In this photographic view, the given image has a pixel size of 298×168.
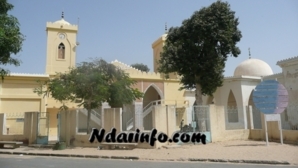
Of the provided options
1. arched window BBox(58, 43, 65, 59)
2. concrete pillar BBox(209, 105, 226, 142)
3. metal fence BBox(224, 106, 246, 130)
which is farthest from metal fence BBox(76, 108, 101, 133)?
arched window BBox(58, 43, 65, 59)

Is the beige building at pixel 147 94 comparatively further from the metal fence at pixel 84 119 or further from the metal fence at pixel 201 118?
the metal fence at pixel 201 118

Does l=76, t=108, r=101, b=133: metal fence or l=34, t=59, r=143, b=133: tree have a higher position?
l=34, t=59, r=143, b=133: tree

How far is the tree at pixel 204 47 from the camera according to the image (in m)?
18.2

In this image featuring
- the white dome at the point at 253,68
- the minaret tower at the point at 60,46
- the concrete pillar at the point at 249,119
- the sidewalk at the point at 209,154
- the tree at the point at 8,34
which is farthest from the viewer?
the minaret tower at the point at 60,46

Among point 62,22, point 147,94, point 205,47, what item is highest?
→ point 62,22

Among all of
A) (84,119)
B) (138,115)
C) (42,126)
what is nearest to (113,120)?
(138,115)

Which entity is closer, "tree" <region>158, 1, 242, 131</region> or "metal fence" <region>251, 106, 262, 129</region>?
"metal fence" <region>251, 106, 262, 129</region>

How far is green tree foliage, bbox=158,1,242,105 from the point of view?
715 inches

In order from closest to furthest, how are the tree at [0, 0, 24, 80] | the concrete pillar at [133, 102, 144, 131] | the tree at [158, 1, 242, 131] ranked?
the tree at [0, 0, 24, 80]
the concrete pillar at [133, 102, 144, 131]
the tree at [158, 1, 242, 131]

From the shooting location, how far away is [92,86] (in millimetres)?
14984

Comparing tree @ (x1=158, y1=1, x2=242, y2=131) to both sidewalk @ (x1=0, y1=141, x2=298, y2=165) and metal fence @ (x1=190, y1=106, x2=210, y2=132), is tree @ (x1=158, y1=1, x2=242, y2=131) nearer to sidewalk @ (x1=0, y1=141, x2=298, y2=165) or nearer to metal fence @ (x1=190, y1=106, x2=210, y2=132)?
metal fence @ (x1=190, y1=106, x2=210, y2=132)

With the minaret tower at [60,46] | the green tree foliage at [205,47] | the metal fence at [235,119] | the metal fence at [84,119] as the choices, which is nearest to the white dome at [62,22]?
the minaret tower at [60,46]

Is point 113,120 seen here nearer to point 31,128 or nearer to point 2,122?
point 31,128

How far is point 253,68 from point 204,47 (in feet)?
37.3
